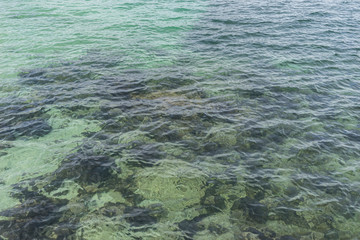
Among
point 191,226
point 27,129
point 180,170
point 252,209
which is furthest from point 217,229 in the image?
point 27,129

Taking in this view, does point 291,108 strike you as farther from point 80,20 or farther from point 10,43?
point 80,20

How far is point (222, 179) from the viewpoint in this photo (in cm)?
954

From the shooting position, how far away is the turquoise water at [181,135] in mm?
8117

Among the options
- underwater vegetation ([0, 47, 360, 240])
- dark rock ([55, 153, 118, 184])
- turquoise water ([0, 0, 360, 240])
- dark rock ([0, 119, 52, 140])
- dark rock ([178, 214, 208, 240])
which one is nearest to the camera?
dark rock ([178, 214, 208, 240])

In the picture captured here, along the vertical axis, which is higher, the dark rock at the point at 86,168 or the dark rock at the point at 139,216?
the dark rock at the point at 86,168

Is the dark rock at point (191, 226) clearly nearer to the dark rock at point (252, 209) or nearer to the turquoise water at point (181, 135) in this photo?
the turquoise water at point (181, 135)

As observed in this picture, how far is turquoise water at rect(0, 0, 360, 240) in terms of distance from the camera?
26.6ft

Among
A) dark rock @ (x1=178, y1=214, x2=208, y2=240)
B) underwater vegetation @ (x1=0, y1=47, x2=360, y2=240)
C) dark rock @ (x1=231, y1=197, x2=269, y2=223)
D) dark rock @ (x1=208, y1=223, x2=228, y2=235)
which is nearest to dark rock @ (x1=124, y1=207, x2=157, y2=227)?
underwater vegetation @ (x1=0, y1=47, x2=360, y2=240)

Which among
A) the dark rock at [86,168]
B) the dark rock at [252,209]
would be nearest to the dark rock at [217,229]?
the dark rock at [252,209]

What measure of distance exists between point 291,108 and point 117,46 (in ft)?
50.5

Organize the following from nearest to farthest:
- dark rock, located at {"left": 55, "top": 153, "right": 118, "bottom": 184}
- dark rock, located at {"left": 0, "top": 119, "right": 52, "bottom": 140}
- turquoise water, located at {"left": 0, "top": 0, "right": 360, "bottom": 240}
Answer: turquoise water, located at {"left": 0, "top": 0, "right": 360, "bottom": 240} < dark rock, located at {"left": 55, "top": 153, "right": 118, "bottom": 184} < dark rock, located at {"left": 0, "top": 119, "right": 52, "bottom": 140}

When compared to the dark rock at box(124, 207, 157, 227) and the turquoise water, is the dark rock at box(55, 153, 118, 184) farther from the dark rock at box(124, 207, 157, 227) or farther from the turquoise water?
the dark rock at box(124, 207, 157, 227)

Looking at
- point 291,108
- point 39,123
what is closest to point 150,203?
point 39,123

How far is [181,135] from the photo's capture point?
1177 centimetres
